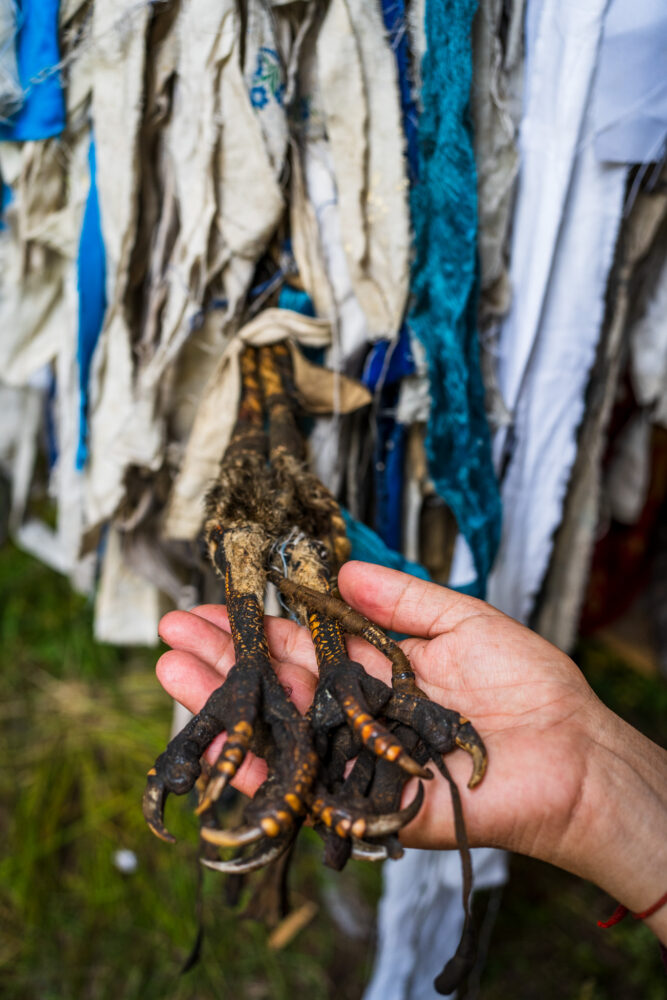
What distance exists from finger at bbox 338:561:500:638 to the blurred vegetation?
138cm

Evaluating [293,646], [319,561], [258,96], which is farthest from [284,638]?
[258,96]

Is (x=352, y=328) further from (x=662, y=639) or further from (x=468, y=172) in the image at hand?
(x=662, y=639)

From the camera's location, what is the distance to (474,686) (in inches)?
33.3

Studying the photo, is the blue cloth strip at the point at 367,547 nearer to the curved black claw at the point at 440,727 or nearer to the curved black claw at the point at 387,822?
the curved black claw at the point at 440,727

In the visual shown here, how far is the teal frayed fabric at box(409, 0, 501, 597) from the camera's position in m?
0.94

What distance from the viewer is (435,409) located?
1100 millimetres

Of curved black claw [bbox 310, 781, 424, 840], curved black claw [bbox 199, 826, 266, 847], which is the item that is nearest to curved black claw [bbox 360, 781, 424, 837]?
curved black claw [bbox 310, 781, 424, 840]

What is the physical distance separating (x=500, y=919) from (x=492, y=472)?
1480 mm

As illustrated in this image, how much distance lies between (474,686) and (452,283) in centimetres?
63

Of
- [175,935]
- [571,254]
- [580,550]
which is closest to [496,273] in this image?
[571,254]

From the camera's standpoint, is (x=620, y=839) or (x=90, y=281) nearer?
(x=620, y=839)

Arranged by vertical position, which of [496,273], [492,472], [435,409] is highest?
[496,273]

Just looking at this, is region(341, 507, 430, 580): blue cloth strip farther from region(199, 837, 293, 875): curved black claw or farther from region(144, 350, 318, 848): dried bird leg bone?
region(199, 837, 293, 875): curved black claw

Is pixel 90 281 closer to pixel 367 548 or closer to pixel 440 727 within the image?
pixel 367 548
